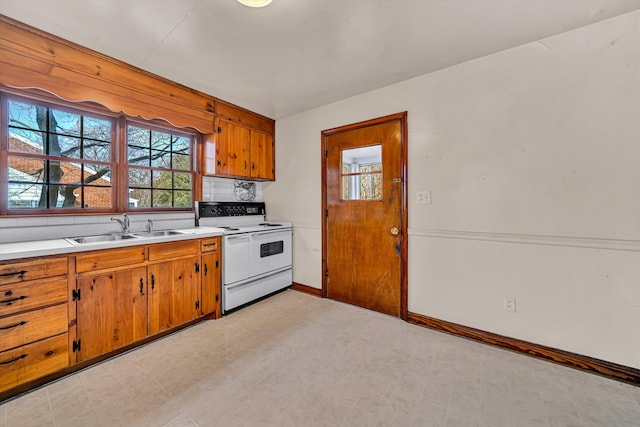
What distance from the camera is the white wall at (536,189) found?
70.2 inches

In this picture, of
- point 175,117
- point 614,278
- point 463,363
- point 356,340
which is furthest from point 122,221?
point 614,278

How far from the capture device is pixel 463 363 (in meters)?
1.96

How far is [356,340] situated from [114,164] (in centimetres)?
277

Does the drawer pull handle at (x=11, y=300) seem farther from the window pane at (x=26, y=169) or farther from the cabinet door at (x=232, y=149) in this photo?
the cabinet door at (x=232, y=149)

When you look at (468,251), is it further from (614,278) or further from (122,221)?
(122,221)

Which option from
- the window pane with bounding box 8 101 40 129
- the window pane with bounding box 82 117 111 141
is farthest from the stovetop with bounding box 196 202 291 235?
the window pane with bounding box 8 101 40 129

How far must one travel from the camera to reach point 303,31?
190cm

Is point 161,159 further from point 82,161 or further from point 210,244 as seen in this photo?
point 210,244

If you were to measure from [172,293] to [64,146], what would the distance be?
1.55 m

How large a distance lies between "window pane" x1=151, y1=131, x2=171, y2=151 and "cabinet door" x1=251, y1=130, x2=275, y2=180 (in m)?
0.98

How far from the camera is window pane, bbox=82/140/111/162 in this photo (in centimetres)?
236

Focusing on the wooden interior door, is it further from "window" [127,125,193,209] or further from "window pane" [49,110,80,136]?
"window pane" [49,110,80,136]

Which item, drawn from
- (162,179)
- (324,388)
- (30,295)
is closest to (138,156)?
(162,179)

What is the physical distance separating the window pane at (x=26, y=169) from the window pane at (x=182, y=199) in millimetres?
1069
